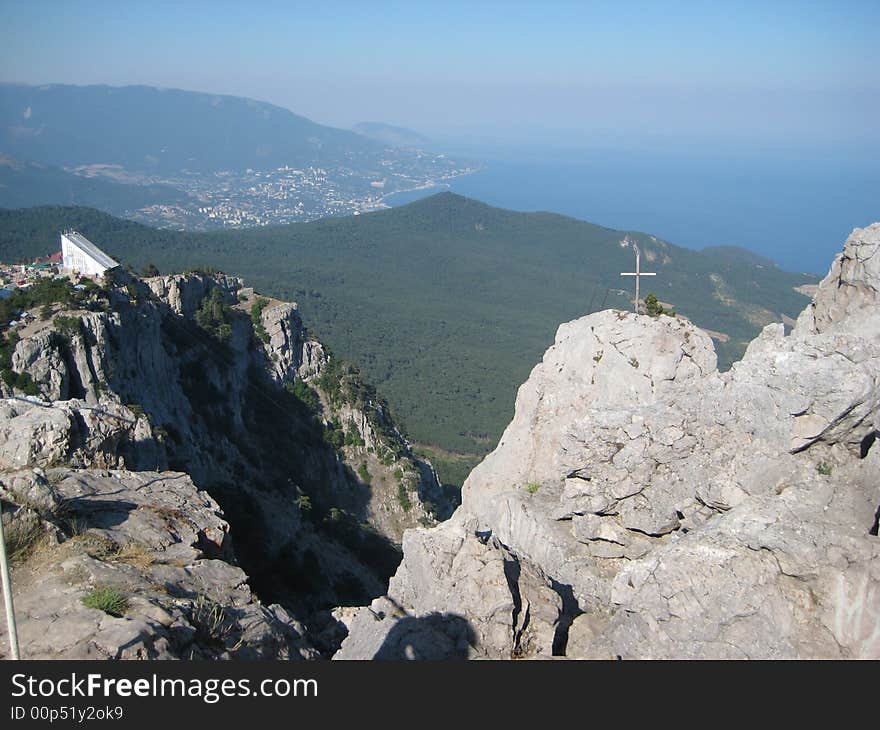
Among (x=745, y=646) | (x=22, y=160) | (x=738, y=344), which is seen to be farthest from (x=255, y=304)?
(x=22, y=160)

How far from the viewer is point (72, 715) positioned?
6051mm

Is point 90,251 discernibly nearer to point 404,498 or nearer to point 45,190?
point 404,498

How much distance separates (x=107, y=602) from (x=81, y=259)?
2749cm

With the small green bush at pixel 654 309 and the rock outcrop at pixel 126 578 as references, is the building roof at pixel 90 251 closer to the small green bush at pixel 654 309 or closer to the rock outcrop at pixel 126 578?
the rock outcrop at pixel 126 578

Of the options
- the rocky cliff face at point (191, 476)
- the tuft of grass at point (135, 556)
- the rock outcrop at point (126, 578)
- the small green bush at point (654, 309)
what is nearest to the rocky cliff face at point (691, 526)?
the small green bush at point (654, 309)

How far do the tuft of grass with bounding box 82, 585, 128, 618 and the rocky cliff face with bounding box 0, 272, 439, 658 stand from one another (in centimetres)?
9

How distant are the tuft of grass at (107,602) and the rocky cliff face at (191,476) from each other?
0.30 ft

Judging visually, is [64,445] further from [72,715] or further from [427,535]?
[72,715]

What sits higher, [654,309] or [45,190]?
[45,190]

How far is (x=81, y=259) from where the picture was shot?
3170 centimetres

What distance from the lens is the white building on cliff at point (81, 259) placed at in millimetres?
31094

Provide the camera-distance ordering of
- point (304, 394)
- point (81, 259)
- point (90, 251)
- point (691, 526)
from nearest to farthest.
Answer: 1. point (691, 526)
2. point (81, 259)
3. point (90, 251)
4. point (304, 394)

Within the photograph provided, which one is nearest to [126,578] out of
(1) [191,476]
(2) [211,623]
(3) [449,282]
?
(2) [211,623]

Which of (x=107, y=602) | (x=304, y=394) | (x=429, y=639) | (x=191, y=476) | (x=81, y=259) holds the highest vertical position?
(x=81, y=259)
